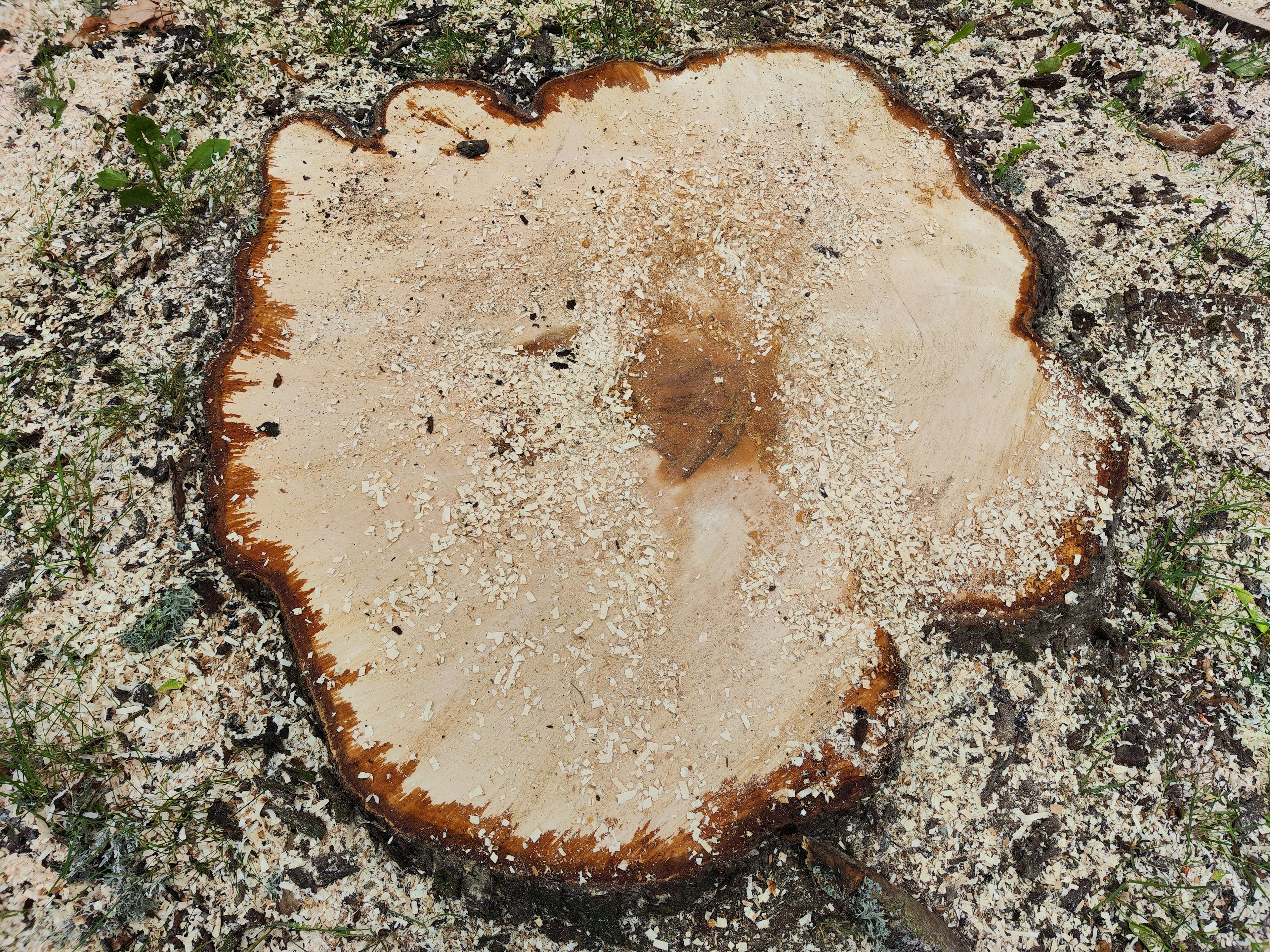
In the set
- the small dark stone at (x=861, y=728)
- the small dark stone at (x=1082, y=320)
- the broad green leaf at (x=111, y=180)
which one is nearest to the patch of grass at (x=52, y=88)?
the broad green leaf at (x=111, y=180)

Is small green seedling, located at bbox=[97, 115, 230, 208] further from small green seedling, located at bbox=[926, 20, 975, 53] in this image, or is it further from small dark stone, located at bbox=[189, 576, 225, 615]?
small green seedling, located at bbox=[926, 20, 975, 53]

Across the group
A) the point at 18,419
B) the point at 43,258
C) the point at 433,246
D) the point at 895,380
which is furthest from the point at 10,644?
the point at 895,380

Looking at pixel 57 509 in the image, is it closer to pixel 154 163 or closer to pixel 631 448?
pixel 154 163

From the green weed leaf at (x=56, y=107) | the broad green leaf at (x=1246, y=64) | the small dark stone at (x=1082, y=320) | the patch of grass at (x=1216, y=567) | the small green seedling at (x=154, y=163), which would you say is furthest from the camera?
the broad green leaf at (x=1246, y=64)

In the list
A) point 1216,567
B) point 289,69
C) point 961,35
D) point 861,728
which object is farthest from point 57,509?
point 961,35

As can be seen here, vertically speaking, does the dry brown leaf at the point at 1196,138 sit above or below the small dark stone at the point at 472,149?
above

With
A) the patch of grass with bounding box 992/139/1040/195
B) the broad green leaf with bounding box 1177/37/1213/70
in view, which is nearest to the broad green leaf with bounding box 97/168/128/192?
the patch of grass with bounding box 992/139/1040/195

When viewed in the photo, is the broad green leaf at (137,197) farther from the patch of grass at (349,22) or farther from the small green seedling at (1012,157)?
the small green seedling at (1012,157)
